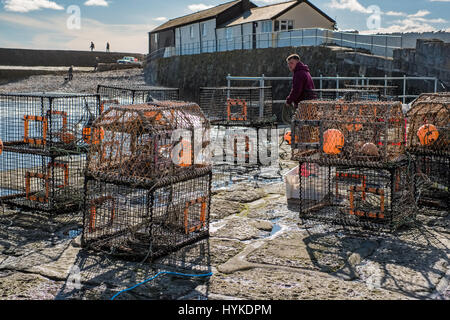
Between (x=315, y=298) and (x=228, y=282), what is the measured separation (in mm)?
729

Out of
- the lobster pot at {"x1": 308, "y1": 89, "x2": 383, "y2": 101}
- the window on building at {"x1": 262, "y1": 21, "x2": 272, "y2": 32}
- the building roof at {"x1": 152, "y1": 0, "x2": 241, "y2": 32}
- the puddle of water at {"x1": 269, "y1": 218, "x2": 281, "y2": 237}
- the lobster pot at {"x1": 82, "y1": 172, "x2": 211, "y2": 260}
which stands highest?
the building roof at {"x1": 152, "y1": 0, "x2": 241, "y2": 32}

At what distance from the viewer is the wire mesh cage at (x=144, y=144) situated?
499cm

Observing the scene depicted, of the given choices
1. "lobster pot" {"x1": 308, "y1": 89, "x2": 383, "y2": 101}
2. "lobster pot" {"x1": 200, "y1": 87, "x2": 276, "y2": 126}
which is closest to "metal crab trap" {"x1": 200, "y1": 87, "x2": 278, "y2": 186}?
"lobster pot" {"x1": 200, "y1": 87, "x2": 276, "y2": 126}

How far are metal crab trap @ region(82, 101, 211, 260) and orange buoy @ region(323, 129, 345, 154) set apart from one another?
4.36 feet

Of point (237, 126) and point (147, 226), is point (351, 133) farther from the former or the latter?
point (237, 126)

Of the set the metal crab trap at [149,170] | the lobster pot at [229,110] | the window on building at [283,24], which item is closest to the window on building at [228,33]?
the window on building at [283,24]

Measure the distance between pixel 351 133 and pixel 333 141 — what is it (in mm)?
Result: 421

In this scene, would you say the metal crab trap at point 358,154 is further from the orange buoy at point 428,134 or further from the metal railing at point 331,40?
the metal railing at point 331,40

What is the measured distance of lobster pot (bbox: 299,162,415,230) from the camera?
5969 mm

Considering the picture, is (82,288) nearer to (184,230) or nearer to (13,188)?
(184,230)

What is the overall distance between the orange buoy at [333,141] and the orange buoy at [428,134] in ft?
4.01

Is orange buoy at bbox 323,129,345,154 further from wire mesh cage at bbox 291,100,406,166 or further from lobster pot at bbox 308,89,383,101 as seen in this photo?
lobster pot at bbox 308,89,383,101

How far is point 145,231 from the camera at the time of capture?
18.0 feet

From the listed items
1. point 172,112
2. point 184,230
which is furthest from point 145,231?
point 172,112
